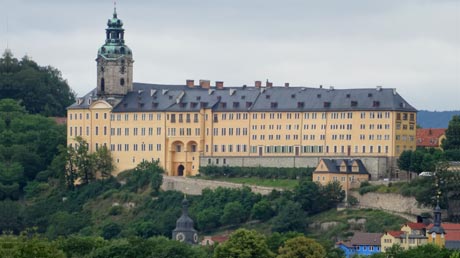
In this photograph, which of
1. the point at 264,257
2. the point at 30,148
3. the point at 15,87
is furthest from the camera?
the point at 15,87

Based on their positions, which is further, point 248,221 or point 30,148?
point 30,148

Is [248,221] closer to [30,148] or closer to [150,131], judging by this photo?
[150,131]

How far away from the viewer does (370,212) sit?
119m

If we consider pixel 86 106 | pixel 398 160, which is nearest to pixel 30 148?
pixel 86 106

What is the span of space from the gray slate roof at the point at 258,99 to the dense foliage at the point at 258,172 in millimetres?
3774

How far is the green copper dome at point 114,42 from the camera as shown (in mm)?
135125

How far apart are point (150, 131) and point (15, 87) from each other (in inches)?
891

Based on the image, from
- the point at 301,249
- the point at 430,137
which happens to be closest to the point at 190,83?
the point at 430,137

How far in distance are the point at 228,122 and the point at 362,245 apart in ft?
60.4

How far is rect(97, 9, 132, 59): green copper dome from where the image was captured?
135125mm

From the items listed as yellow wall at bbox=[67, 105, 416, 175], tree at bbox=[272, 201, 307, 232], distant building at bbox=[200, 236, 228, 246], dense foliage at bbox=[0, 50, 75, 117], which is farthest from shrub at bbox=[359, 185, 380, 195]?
dense foliage at bbox=[0, 50, 75, 117]

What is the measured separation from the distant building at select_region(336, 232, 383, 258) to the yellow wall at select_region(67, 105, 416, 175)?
1008 centimetres

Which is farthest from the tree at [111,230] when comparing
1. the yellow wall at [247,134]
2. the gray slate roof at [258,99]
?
the gray slate roof at [258,99]

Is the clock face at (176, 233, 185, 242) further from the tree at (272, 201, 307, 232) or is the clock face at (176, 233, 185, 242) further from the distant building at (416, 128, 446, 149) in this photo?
the distant building at (416, 128, 446, 149)
